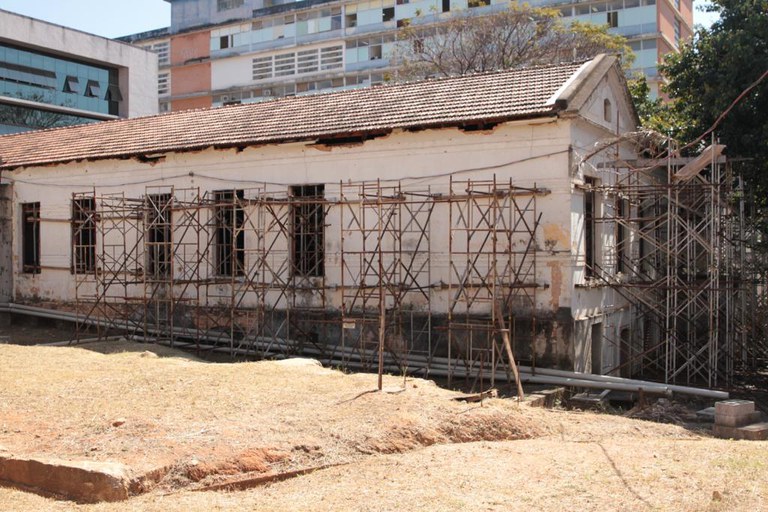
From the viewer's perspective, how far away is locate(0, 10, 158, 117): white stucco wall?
3519cm

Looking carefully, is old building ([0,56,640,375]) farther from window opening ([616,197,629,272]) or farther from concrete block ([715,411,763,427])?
concrete block ([715,411,763,427])

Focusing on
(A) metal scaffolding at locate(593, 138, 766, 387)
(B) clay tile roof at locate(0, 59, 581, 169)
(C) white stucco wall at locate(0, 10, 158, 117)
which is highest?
(C) white stucco wall at locate(0, 10, 158, 117)

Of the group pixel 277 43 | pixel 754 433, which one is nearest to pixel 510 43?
pixel 754 433

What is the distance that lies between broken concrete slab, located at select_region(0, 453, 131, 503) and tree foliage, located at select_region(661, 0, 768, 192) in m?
16.9

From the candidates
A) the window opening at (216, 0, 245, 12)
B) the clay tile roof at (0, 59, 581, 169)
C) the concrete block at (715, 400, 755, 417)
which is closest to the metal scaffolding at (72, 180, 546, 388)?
the clay tile roof at (0, 59, 581, 169)

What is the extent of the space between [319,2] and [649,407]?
41912 mm

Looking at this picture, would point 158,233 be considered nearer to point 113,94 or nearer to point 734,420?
point 734,420

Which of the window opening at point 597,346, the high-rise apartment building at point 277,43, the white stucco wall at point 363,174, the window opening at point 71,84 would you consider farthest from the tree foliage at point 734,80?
the window opening at point 71,84

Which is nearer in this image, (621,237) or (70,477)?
(70,477)

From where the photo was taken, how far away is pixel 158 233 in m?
20.8

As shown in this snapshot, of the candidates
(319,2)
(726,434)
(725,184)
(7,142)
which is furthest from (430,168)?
(319,2)

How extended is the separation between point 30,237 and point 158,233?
205 inches

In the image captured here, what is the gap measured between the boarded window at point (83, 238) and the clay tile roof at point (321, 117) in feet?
4.22

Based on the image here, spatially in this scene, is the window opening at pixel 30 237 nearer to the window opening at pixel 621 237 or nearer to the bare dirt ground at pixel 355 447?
the bare dirt ground at pixel 355 447
